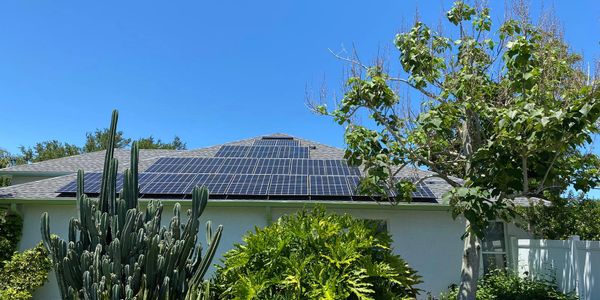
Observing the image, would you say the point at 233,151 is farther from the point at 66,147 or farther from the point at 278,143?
the point at 66,147

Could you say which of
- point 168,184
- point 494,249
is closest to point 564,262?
point 494,249

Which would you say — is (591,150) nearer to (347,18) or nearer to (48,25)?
(347,18)

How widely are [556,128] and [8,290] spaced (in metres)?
11.2

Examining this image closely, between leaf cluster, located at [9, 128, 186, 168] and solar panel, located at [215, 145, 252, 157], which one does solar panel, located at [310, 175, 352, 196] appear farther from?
leaf cluster, located at [9, 128, 186, 168]

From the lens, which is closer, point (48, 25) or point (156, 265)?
point (156, 265)

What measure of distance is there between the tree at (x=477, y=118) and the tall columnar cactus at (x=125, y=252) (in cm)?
344

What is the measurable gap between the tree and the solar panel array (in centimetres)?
216

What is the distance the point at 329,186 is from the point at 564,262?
18.5 ft

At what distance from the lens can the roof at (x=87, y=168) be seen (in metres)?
11.0

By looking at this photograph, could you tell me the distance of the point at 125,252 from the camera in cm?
614

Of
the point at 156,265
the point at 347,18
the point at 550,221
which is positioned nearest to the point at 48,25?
the point at 347,18

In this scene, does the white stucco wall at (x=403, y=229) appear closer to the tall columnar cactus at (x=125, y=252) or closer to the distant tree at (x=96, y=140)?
the tall columnar cactus at (x=125, y=252)

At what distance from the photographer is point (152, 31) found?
14.7 m

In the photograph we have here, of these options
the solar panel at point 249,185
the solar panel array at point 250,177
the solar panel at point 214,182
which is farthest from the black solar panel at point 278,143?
the solar panel at point 214,182
